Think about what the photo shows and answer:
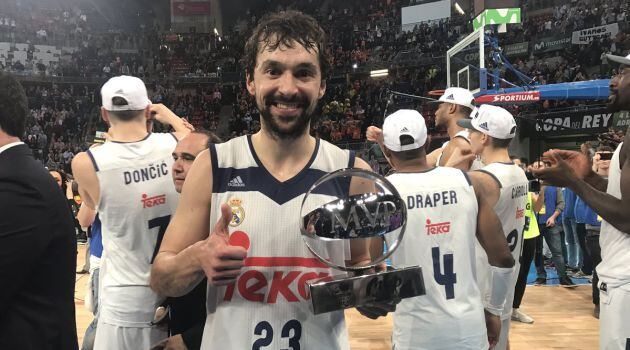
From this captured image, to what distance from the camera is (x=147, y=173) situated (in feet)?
9.33

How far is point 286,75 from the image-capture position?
152cm

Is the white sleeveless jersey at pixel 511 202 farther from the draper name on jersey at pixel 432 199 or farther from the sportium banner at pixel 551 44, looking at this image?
the sportium banner at pixel 551 44

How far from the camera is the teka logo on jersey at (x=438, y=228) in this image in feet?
8.61

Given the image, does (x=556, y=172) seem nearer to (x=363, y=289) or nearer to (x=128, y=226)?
(x=363, y=289)

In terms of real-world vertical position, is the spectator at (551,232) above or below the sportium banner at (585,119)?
below

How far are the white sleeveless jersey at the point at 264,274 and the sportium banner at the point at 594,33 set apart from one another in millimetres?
19214

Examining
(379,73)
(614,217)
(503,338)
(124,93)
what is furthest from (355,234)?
(379,73)

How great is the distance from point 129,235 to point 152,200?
0.23 metres

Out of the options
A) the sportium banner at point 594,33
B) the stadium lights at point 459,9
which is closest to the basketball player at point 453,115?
the sportium banner at point 594,33

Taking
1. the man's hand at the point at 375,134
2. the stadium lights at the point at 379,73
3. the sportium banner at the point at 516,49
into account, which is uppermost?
the sportium banner at the point at 516,49

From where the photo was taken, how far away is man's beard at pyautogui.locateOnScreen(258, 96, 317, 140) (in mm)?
1529

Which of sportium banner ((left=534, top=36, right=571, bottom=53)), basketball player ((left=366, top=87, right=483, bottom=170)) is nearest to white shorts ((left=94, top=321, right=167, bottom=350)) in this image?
basketball player ((left=366, top=87, right=483, bottom=170))

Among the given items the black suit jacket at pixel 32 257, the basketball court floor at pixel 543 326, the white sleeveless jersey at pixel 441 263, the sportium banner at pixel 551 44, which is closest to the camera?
the black suit jacket at pixel 32 257

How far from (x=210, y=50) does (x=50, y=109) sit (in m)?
9.22
